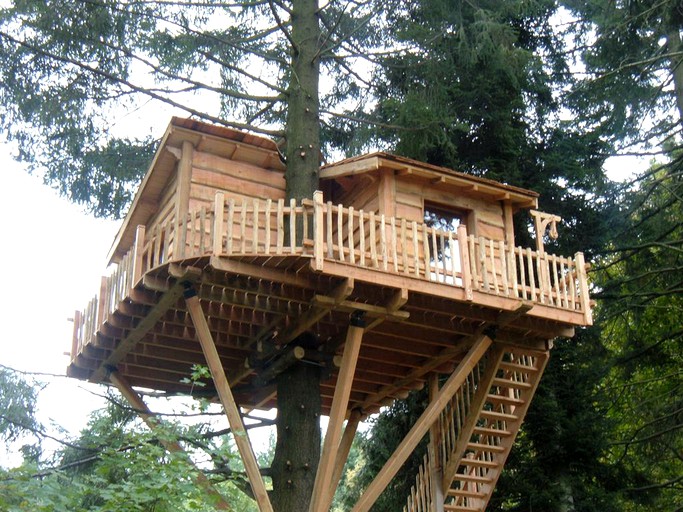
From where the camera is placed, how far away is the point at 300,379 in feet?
40.4

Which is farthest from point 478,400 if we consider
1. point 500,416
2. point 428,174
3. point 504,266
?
point 428,174

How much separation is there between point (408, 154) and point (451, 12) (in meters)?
2.46

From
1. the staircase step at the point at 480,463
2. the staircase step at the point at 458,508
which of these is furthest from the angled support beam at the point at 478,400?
the staircase step at the point at 458,508

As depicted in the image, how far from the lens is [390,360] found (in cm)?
1402

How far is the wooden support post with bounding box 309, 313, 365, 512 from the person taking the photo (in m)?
10.9

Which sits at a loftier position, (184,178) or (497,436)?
(184,178)

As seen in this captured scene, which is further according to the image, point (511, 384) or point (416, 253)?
point (511, 384)

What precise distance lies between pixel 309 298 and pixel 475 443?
3574 millimetres

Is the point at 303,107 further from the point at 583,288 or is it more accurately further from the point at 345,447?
the point at 345,447

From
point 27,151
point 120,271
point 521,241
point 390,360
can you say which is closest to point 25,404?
point 27,151

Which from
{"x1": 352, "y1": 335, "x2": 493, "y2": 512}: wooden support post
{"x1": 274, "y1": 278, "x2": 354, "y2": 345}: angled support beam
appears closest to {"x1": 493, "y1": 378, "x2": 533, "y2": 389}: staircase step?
{"x1": 352, "y1": 335, "x2": 493, "y2": 512}: wooden support post

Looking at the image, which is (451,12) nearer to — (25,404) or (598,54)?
(598,54)

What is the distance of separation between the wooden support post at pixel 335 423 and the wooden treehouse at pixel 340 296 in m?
0.02

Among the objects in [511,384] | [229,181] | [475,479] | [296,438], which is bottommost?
[475,479]
